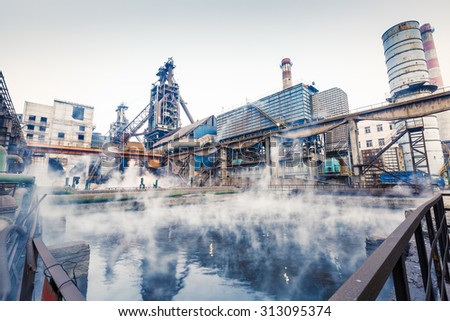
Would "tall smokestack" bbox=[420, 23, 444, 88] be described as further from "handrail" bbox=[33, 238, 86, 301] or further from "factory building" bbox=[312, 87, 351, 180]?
"handrail" bbox=[33, 238, 86, 301]

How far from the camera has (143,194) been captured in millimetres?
14977

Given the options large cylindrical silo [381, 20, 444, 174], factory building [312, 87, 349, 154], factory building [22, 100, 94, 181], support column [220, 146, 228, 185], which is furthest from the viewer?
factory building [22, 100, 94, 181]

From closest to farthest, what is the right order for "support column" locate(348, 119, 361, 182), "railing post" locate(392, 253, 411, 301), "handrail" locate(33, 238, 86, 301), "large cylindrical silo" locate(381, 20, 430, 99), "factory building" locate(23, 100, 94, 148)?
1. "railing post" locate(392, 253, 411, 301)
2. "handrail" locate(33, 238, 86, 301)
3. "support column" locate(348, 119, 361, 182)
4. "large cylindrical silo" locate(381, 20, 430, 99)
5. "factory building" locate(23, 100, 94, 148)

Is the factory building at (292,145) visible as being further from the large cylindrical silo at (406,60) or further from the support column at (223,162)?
the large cylindrical silo at (406,60)

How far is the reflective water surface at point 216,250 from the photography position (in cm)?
468

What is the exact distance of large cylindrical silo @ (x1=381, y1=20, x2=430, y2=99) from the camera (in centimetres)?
2012

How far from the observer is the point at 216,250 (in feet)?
23.2

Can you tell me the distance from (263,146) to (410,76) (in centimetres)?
1601

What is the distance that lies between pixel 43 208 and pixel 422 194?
21.4 metres

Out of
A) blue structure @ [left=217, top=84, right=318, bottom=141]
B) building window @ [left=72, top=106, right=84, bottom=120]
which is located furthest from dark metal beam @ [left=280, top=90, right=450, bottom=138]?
building window @ [left=72, top=106, right=84, bottom=120]

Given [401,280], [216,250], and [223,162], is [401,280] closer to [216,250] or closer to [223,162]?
[216,250]

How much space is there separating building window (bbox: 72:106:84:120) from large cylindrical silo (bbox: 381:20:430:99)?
4476 centimetres

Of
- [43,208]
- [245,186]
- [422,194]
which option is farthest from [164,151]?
[422,194]

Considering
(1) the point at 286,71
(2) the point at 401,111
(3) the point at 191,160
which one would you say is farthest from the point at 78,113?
(2) the point at 401,111
